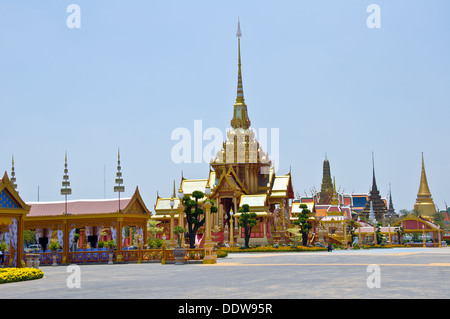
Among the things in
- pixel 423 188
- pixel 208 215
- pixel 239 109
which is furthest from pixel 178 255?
pixel 423 188

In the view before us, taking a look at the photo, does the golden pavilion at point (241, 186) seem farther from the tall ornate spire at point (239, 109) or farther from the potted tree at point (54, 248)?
the potted tree at point (54, 248)

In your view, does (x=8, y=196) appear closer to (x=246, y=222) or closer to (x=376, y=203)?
(x=246, y=222)

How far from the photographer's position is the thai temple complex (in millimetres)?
33781

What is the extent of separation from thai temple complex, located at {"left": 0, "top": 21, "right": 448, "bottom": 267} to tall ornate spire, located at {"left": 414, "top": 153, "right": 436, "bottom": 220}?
45.9 meters

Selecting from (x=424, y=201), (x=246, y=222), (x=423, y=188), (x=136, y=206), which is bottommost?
(x=246, y=222)

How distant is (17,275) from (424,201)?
148 meters

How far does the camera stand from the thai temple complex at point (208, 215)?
3378cm

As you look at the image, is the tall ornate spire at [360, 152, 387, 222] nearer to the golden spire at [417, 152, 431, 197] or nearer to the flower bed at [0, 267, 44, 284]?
the golden spire at [417, 152, 431, 197]

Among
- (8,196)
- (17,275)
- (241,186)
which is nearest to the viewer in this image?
(17,275)

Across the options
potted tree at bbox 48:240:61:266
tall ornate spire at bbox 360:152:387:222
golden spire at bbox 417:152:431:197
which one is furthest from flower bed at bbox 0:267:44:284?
golden spire at bbox 417:152:431:197

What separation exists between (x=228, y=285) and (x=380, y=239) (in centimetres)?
7518

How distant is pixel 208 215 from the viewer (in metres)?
32.4
